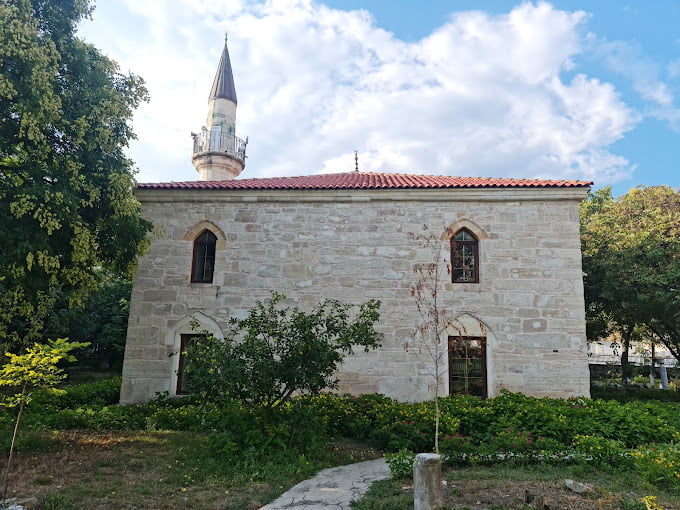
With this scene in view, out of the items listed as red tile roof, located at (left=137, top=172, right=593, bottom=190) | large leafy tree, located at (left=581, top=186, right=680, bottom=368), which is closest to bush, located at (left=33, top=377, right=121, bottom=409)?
red tile roof, located at (left=137, top=172, right=593, bottom=190)

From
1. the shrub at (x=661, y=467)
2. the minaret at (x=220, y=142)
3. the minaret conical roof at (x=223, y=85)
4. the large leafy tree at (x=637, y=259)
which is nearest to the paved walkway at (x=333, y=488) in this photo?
the shrub at (x=661, y=467)

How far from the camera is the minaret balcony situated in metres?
18.9

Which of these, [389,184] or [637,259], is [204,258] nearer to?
[389,184]

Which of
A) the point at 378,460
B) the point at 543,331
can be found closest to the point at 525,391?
the point at 543,331

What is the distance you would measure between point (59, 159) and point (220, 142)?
479 inches

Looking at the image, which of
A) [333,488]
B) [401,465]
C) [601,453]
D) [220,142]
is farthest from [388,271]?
[220,142]

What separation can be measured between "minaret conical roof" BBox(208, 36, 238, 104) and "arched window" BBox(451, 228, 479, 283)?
43.7ft

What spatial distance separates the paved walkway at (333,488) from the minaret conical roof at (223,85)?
16966mm

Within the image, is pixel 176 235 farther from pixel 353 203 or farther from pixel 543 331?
pixel 543 331

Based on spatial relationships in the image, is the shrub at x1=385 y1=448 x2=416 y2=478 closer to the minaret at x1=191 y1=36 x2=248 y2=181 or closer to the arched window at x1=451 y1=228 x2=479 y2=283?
the arched window at x1=451 y1=228 x2=479 y2=283

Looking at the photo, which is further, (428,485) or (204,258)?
(204,258)

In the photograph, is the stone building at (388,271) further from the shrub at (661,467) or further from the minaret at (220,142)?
the minaret at (220,142)

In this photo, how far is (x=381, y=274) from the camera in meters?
10.1

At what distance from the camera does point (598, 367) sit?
68.3ft
